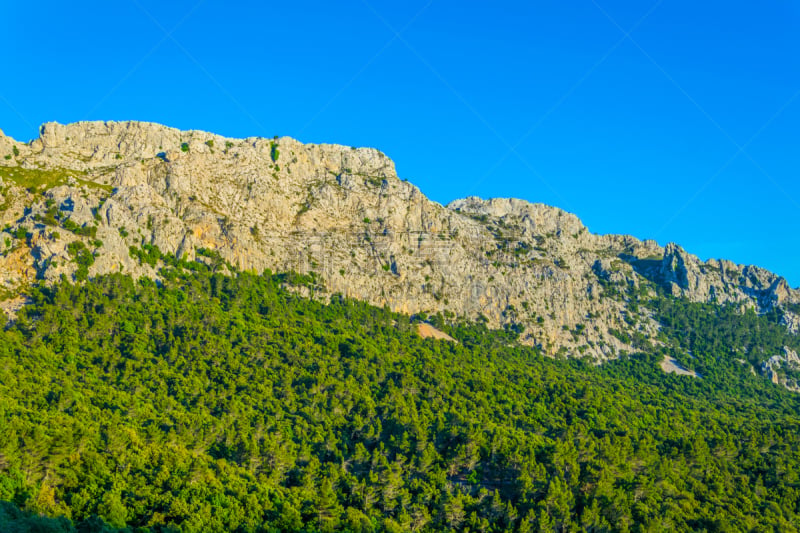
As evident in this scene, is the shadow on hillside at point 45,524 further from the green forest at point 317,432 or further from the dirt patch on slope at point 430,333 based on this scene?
the dirt patch on slope at point 430,333

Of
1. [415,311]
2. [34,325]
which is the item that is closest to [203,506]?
[34,325]

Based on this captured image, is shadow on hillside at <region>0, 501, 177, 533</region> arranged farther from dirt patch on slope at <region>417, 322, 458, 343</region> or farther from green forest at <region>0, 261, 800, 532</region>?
dirt patch on slope at <region>417, 322, 458, 343</region>

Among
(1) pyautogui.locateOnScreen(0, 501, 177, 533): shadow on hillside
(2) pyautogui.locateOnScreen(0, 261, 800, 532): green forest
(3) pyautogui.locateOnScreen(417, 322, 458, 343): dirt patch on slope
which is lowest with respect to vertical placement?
(1) pyautogui.locateOnScreen(0, 501, 177, 533): shadow on hillside

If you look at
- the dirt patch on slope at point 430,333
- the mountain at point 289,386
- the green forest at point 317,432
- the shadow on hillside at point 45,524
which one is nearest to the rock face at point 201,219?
the mountain at point 289,386

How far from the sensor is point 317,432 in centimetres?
10575

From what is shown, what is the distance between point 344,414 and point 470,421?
2315cm

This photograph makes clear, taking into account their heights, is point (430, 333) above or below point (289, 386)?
above

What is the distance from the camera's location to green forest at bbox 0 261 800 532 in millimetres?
74312

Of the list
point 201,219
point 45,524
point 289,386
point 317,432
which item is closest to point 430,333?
point 289,386

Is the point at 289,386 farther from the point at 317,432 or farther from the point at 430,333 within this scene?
the point at 430,333

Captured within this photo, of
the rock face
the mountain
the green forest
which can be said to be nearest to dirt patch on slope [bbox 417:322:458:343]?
the mountain

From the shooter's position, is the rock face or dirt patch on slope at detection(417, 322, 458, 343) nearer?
the rock face

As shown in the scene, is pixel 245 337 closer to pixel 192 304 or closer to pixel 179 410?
→ pixel 192 304

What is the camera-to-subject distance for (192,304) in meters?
144
